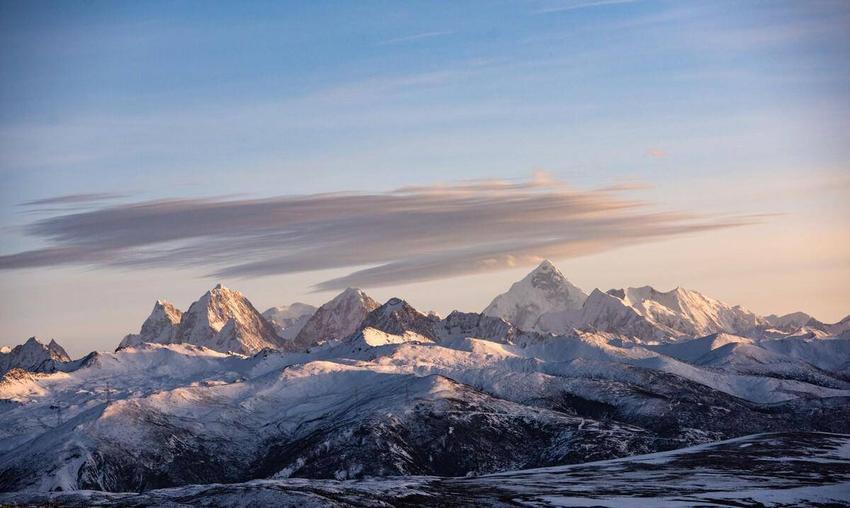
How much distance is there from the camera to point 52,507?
193m

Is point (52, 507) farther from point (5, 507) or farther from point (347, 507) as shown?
point (347, 507)

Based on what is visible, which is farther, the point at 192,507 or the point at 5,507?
the point at 192,507

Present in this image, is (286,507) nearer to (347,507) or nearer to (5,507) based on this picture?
(347,507)

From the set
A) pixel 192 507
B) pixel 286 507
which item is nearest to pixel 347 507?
pixel 286 507

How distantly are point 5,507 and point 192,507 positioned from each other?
108 feet

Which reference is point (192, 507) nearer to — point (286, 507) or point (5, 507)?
point (286, 507)

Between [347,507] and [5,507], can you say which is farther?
[347,507]

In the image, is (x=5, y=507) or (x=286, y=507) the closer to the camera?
(x=5, y=507)

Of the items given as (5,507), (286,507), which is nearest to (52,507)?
(5,507)

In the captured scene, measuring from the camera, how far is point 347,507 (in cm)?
19888

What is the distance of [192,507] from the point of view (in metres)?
198

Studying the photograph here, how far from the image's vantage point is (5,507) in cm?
17300

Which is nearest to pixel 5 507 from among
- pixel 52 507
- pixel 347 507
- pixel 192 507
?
pixel 52 507

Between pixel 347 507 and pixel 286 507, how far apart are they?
31.5 feet
